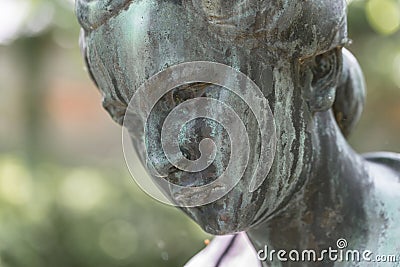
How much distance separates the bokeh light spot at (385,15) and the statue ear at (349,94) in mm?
952

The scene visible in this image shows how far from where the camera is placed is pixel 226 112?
0.62 meters

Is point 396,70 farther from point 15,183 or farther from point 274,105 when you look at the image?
point 274,105

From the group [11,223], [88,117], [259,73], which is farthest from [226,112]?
[88,117]

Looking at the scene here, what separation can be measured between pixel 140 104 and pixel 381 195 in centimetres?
26

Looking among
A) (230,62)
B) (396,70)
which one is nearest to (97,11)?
(230,62)

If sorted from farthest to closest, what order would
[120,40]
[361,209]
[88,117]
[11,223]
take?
[88,117] < [11,223] < [361,209] < [120,40]

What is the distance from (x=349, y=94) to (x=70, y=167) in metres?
3.12

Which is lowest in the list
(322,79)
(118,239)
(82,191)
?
(118,239)

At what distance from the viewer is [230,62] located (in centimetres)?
62

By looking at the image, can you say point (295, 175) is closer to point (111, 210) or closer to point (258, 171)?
point (258, 171)

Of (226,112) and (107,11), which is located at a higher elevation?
(107,11)

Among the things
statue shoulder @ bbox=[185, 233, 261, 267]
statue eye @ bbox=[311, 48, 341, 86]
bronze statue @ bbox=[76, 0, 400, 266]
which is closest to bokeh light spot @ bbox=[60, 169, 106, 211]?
statue shoulder @ bbox=[185, 233, 261, 267]

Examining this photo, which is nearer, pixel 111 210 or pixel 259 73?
pixel 259 73

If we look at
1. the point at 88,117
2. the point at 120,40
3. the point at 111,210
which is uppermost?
the point at 120,40
